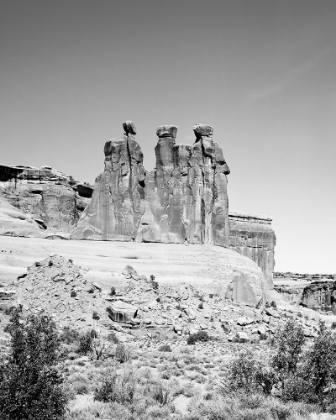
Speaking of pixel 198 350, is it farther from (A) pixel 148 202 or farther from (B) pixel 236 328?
(A) pixel 148 202

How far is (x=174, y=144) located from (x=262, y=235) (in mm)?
28212

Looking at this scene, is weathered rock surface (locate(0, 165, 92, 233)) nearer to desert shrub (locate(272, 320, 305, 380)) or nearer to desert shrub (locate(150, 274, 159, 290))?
desert shrub (locate(150, 274, 159, 290))

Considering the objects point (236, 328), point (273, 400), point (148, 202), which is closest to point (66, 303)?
point (236, 328)

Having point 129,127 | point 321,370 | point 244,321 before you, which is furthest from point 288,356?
point 129,127

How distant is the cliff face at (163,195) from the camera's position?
4794 centimetres

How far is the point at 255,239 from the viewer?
7131cm

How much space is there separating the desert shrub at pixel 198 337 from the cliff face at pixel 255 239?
1611 inches

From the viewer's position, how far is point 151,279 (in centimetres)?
3806

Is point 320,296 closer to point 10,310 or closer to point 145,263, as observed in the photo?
point 145,263

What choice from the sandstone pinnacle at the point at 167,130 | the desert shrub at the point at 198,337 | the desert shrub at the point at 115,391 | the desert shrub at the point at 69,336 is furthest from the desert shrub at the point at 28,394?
the sandstone pinnacle at the point at 167,130

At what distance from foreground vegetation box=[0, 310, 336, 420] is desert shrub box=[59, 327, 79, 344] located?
304 cm

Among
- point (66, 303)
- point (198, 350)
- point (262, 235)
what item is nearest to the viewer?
point (198, 350)

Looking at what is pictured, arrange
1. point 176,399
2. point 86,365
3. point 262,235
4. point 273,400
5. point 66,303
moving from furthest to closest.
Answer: point 262,235 → point 66,303 → point 86,365 → point 176,399 → point 273,400

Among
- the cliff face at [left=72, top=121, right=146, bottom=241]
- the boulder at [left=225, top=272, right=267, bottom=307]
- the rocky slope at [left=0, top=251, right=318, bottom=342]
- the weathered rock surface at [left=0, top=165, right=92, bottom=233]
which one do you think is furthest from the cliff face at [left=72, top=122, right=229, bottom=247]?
the weathered rock surface at [left=0, top=165, right=92, bottom=233]
